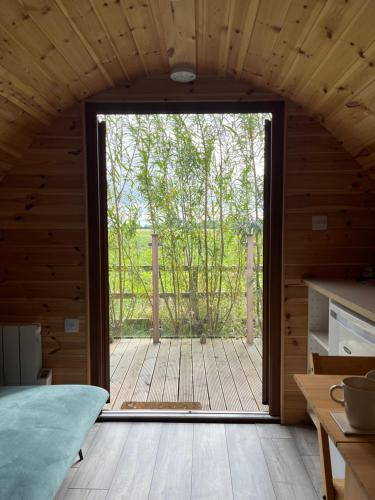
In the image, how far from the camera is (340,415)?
37.9 inches

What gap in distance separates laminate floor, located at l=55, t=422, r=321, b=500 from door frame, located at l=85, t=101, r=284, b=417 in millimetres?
320

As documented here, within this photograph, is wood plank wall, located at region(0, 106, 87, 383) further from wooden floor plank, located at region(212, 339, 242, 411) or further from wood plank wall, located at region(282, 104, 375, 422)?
wood plank wall, located at region(282, 104, 375, 422)

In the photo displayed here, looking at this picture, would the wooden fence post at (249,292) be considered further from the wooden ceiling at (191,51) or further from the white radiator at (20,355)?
the white radiator at (20,355)

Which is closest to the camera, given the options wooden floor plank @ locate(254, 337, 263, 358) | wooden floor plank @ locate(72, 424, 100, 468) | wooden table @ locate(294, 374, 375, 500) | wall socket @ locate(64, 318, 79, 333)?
wooden table @ locate(294, 374, 375, 500)

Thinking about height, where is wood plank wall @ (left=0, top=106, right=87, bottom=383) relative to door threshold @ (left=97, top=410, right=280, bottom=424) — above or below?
above

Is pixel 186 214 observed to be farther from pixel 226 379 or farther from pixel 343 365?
pixel 343 365

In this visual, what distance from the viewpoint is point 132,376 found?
3.64 meters

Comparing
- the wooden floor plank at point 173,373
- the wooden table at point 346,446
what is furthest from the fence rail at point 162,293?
the wooden table at point 346,446

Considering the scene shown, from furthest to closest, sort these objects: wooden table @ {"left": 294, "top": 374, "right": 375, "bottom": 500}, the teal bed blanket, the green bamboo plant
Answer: the green bamboo plant → the teal bed blanket → wooden table @ {"left": 294, "top": 374, "right": 375, "bottom": 500}

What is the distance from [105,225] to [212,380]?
1.66 meters

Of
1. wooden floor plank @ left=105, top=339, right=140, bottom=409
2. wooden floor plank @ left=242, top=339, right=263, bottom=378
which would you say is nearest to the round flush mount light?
wooden floor plank @ left=105, top=339, right=140, bottom=409

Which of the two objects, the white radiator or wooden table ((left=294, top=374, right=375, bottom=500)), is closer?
wooden table ((left=294, top=374, right=375, bottom=500))

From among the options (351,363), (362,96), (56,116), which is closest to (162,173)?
(56,116)

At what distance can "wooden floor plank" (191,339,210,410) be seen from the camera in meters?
3.17
